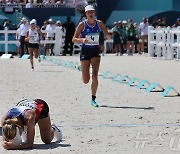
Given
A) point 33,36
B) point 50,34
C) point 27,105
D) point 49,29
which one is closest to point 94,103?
point 27,105

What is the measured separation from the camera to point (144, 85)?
55.6 feet

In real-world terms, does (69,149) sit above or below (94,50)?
below

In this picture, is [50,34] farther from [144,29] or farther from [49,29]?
[144,29]

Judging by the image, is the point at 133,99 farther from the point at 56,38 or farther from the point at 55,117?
the point at 56,38

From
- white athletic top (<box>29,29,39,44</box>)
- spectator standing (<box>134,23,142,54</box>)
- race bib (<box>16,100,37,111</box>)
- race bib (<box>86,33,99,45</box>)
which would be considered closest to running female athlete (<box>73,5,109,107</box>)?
race bib (<box>86,33,99,45</box>)

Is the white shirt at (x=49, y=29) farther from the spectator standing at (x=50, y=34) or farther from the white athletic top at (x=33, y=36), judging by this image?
the white athletic top at (x=33, y=36)

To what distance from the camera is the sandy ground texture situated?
27.8ft

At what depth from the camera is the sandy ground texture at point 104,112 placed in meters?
8.48

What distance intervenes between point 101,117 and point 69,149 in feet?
9.64

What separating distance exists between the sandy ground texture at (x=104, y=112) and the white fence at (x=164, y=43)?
22.9ft

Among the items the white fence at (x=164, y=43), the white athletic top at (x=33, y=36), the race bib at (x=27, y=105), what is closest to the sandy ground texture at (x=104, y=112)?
the race bib at (x=27, y=105)

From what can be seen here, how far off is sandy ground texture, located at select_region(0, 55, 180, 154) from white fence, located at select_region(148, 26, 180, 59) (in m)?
6.99

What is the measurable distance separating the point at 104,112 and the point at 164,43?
1782 cm

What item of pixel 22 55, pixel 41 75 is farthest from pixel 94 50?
pixel 22 55
